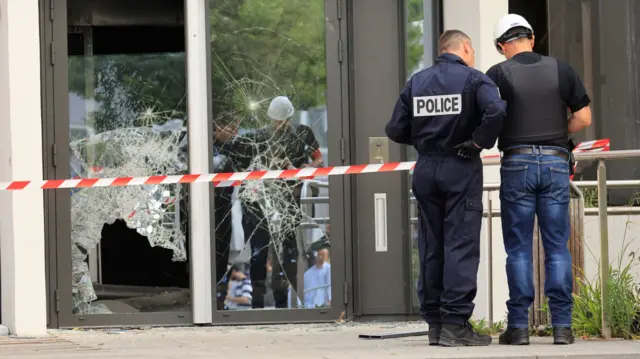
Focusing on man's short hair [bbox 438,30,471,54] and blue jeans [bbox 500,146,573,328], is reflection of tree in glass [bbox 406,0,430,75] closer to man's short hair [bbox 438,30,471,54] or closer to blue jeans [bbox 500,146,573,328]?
man's short hair [bbox 438,30,471,54]

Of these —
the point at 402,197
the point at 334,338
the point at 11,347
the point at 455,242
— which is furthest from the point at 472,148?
the point at 11,347

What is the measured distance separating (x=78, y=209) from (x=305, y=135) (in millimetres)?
1864

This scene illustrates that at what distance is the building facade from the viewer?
10258 millimetres

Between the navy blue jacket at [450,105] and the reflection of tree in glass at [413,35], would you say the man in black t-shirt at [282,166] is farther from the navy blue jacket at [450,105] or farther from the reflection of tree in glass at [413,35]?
the navy blue jacket at [450,105]

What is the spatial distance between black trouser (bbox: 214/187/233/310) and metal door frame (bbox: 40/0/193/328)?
98cm

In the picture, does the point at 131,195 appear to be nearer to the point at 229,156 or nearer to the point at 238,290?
the point at 229,156

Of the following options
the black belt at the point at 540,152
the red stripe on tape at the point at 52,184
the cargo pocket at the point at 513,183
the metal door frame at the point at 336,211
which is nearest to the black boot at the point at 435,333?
the cargo pocket at the point at 513,183

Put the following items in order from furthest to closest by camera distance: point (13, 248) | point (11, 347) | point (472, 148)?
1. point (13, 248)
2. point (11, 347)
3. point (472, 148)

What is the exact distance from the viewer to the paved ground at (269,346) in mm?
7590

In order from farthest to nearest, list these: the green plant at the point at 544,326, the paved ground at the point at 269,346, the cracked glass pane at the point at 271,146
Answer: the cracked glass pane at the point at 271,146 → the green plant at the point at 544,326 → the paved ground at the point at 269,346

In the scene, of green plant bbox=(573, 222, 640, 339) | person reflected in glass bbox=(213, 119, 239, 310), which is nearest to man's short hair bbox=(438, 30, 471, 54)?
green plant bbox=(573, 222, 640, 339)

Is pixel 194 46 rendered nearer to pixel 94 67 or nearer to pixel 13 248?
pixel 94 67

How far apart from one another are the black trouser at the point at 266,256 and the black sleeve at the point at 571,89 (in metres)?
3.04

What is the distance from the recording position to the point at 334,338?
9.10 m
